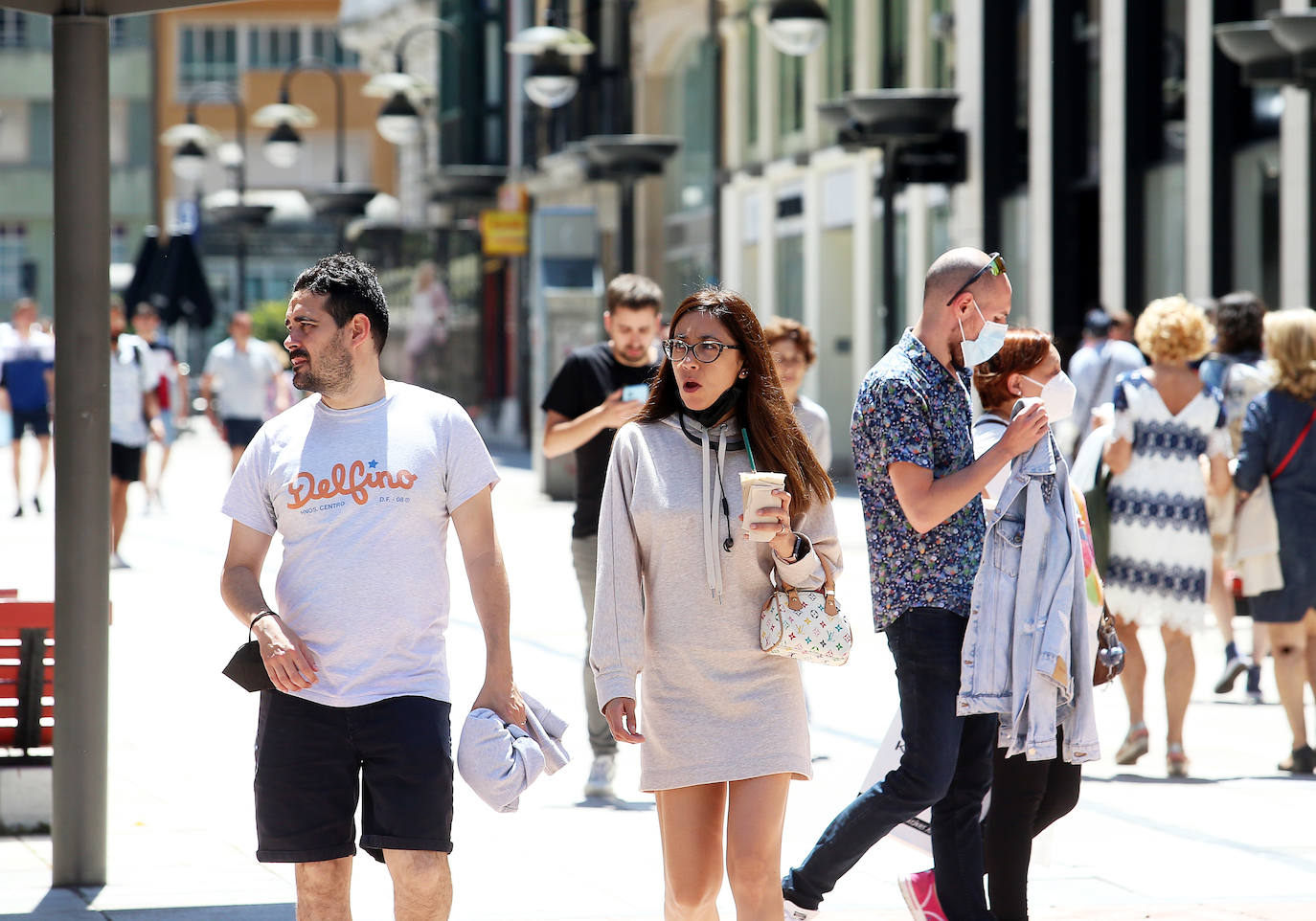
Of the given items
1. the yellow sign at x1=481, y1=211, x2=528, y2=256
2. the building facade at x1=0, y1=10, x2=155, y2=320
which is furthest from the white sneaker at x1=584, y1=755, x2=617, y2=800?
the building facade at x1=0, y1=10, x2=155, y2=320

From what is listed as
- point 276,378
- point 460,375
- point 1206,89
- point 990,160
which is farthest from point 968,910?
point 460,375

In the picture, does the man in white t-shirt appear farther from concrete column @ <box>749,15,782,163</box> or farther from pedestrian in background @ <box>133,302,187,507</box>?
concrete column @ <box>749,15,782,163</box>

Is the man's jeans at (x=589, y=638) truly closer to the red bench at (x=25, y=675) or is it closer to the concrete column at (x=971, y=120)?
the red bench at (x=25, y=675)

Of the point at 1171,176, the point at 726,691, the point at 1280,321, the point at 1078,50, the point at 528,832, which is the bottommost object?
Answer: the point at 528,832

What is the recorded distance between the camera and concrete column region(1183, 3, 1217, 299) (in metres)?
18.1

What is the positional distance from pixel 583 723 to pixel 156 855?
2874 mm

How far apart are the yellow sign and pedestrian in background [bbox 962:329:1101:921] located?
27406 mm

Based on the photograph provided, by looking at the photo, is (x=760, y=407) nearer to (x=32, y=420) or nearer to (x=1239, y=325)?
(x=1239, y=325)

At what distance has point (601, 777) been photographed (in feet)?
25.2

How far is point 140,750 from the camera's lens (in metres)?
8.49

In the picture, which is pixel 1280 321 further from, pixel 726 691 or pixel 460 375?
pixel 460 375

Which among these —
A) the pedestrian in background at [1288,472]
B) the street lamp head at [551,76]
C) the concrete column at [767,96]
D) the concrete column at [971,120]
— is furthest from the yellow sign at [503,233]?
the pedestrian in background at [1288,472]

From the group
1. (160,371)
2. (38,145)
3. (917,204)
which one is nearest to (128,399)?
(160,371)

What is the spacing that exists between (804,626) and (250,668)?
1.18 meters
